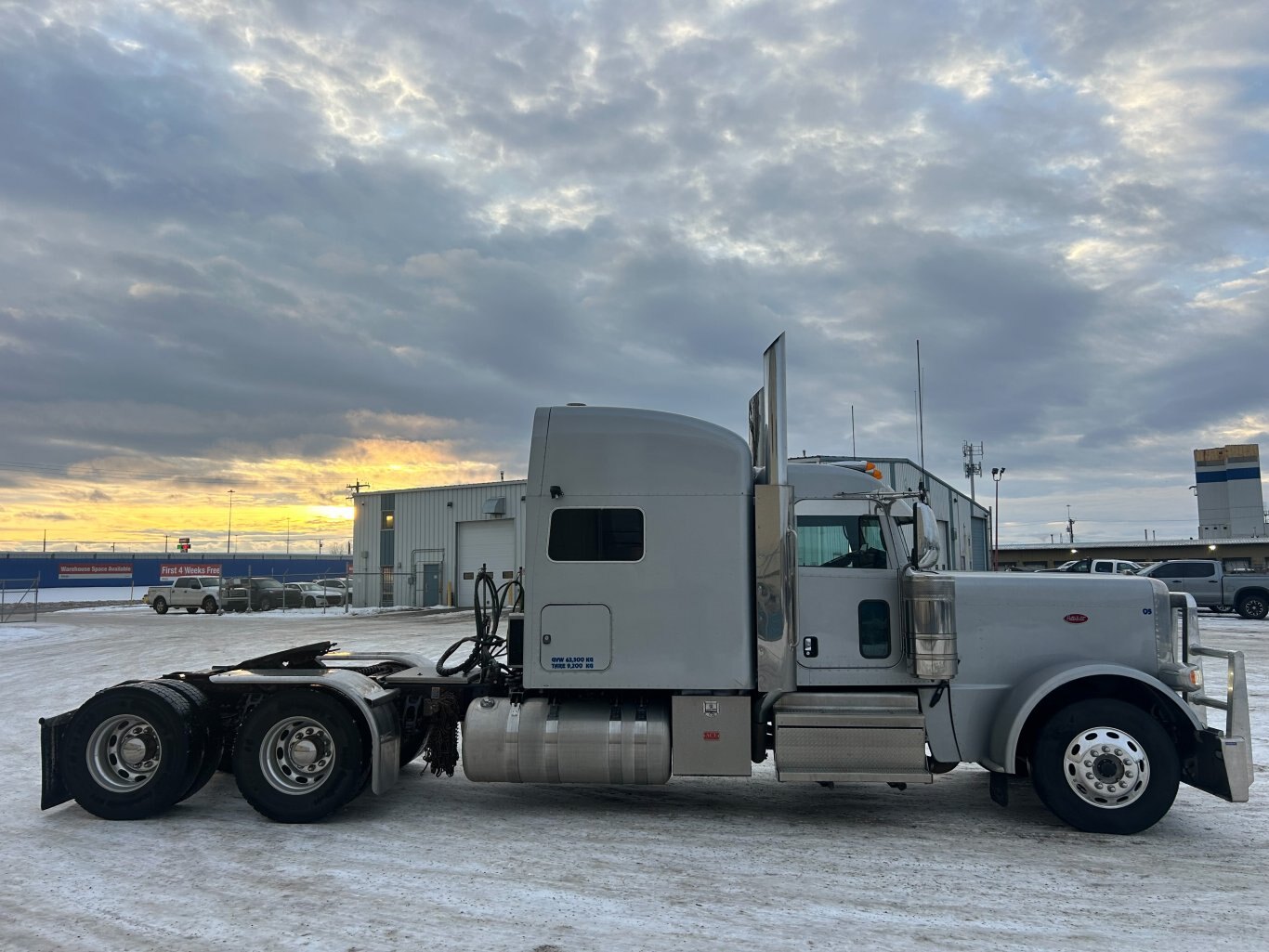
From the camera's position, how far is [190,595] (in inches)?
1451

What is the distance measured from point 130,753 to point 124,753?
43 millimetres

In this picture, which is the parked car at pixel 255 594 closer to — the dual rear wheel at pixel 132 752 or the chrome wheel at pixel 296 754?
the dual rear wheel at pixel 132 752

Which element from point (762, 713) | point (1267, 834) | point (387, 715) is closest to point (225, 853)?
point (387, 715)

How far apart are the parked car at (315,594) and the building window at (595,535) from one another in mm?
34023

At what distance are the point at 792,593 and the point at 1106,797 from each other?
2.63 m

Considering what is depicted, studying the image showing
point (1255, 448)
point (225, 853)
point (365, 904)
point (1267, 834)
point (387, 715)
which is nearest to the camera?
point (365, 904)

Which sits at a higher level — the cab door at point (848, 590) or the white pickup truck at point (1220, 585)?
the cab door at point (848, 590)

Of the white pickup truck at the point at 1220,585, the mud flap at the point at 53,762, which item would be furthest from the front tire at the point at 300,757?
the white pickup truck at the point at 1220,585

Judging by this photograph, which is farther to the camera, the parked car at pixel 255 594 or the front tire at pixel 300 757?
the parked car at pixel 255 594

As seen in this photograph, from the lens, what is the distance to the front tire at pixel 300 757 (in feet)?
21.4

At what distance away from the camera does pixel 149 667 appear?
16844mm

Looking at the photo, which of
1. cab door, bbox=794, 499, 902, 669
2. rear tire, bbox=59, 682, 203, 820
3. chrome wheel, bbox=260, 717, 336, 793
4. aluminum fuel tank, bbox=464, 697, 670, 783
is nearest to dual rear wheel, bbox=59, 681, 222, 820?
rear tire, bbox=59, 682, 203, 820

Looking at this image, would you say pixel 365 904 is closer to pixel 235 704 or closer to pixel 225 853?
pixel 225 853

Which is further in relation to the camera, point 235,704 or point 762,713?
point 235,704
